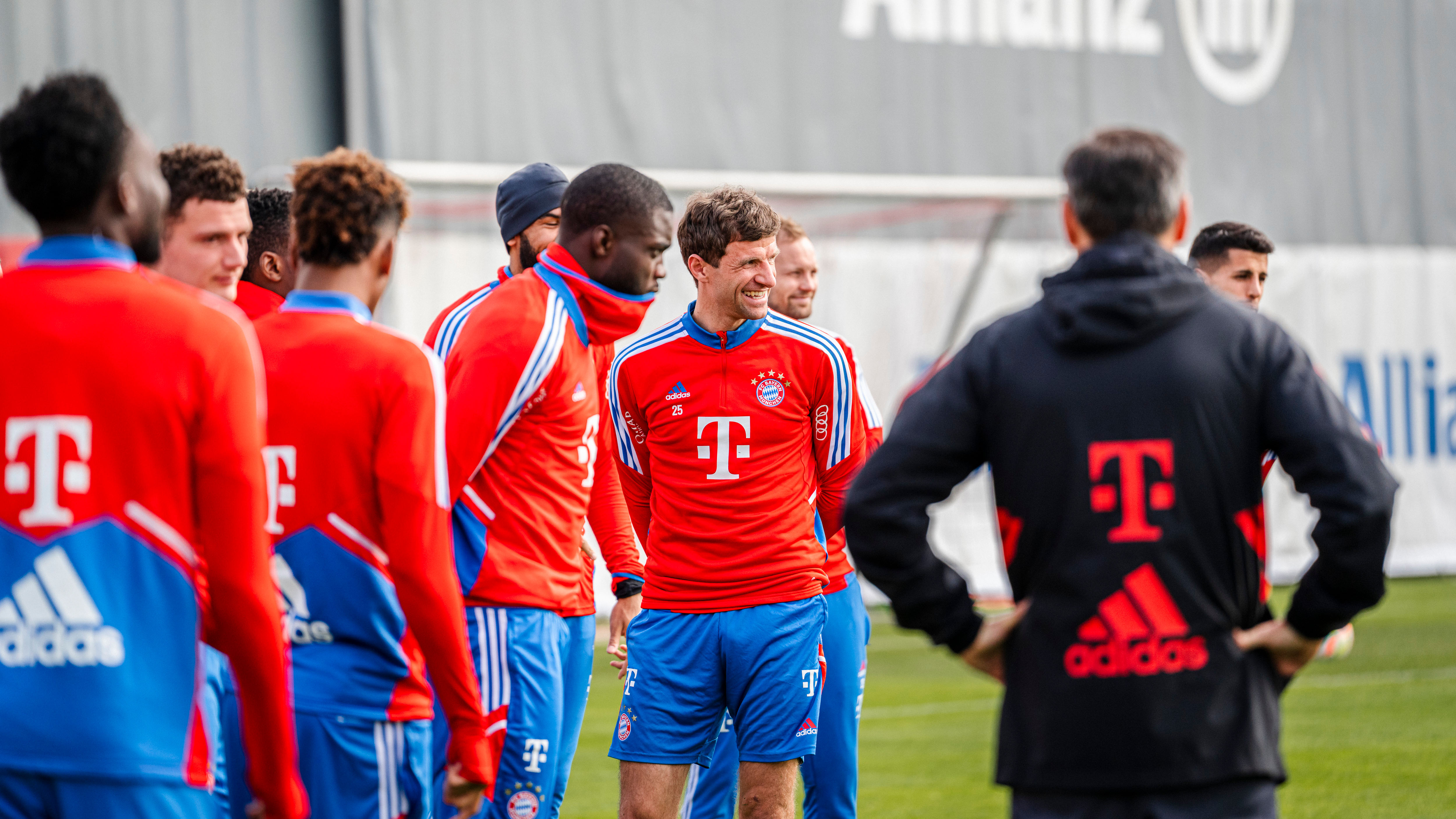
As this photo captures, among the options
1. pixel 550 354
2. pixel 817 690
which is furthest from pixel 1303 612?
pixel 817 690

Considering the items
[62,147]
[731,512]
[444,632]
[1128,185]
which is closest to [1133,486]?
[1128,185]

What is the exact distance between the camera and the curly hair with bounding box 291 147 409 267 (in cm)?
333

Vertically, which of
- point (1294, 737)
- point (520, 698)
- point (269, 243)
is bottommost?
point (1294, 737)

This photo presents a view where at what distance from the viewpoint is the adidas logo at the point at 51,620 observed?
8.83 ft

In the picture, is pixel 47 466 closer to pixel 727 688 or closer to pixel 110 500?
pixel 110 500

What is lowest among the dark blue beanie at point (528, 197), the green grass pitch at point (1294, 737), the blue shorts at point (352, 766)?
the green grass pitch at point (1294, 737)

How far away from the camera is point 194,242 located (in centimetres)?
391

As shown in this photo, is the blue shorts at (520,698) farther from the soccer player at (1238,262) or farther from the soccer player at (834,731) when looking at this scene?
the soccer player at (1238,262)

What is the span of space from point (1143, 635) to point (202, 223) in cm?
245

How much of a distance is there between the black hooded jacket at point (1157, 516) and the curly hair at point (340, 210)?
1334 mm

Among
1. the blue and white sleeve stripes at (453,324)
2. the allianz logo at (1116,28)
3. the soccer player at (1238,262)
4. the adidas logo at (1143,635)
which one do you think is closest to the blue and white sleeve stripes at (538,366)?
the blue and white sleeve stripes at (453,324)

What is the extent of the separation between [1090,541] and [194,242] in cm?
231

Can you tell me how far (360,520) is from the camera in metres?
3.25

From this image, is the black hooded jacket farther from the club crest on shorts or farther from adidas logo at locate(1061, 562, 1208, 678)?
the club crest on shorts
